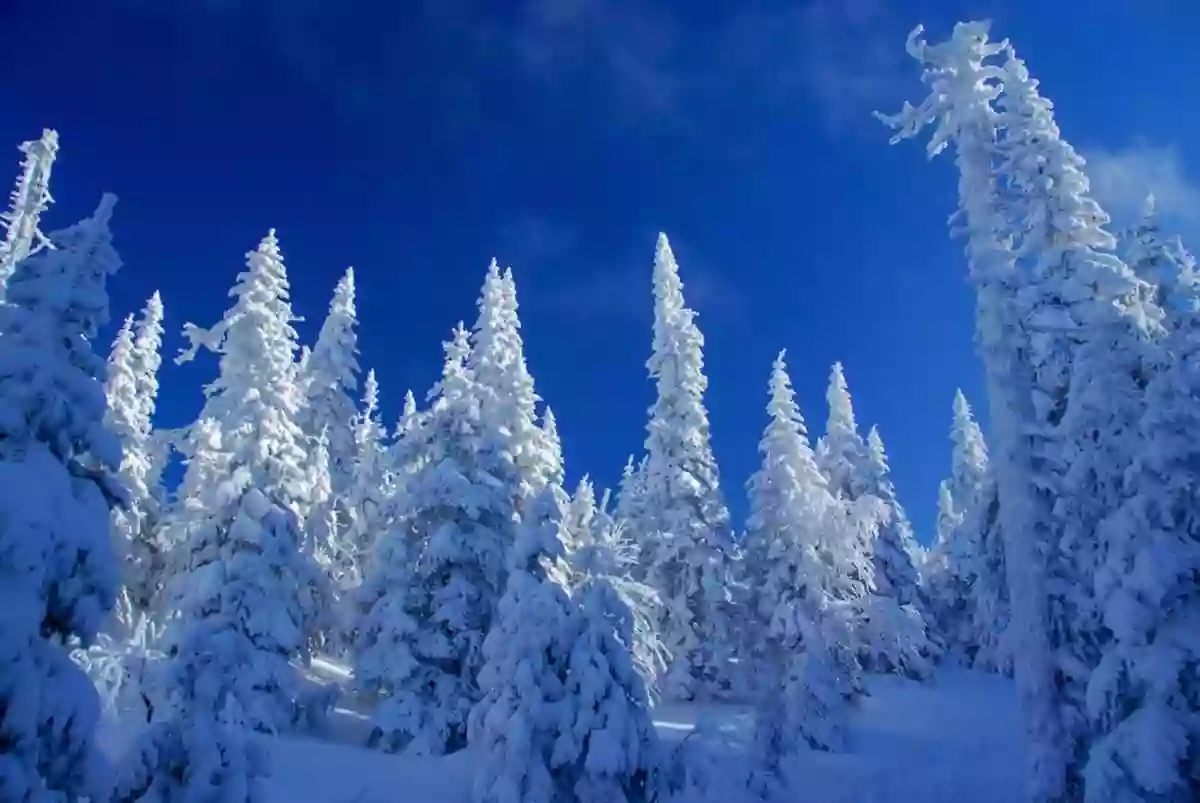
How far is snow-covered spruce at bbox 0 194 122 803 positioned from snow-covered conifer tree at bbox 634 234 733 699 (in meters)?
27.6

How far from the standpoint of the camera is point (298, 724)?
27.1m

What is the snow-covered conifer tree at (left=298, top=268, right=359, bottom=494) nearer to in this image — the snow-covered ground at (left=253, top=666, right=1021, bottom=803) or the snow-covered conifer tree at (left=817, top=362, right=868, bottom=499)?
the snow-covered ground at (left=253, top=666, right=1021, bottom=803)

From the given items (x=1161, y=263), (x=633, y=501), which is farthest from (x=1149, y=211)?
(x=633, y=501)

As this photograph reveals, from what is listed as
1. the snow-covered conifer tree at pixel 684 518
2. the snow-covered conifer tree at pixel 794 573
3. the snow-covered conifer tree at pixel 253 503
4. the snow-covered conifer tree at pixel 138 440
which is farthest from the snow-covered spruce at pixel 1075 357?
the snow-covered conifer tree at pixel 138 440

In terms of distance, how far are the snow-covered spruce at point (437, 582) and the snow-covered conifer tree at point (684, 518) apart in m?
9.60

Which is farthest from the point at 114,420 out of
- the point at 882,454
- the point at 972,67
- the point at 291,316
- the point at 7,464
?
the point at 882,454

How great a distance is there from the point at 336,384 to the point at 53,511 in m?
29.7

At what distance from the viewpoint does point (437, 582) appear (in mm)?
28844

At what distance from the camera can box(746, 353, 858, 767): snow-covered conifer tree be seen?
30.5 metres

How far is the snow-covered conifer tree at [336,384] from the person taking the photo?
37.8 metres

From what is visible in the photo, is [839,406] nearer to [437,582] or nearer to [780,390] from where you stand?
[780,390]

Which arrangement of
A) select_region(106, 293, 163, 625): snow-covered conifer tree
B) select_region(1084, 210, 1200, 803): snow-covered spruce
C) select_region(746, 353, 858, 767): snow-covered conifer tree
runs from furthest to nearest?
select_region(106, 293, 163, 625): snow-covered conifer tree → select_region(746, 353, 858, 767): snow-covered conifer tree → select_region(1084, 210, 1200, 803): snow-covered spruce

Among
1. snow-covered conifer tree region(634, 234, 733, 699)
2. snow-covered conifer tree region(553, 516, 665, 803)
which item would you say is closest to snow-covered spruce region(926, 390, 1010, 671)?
snow-covered conifer tree region(634, 234, 733, 699)

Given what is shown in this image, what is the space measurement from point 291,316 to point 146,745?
66.3 feet
